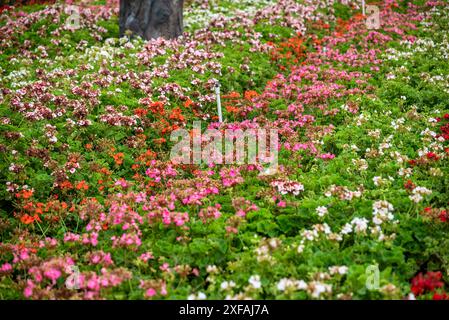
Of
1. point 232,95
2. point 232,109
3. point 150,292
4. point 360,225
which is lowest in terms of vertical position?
point 150,292

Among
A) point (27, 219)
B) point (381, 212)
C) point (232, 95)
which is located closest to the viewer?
point (381, 212)

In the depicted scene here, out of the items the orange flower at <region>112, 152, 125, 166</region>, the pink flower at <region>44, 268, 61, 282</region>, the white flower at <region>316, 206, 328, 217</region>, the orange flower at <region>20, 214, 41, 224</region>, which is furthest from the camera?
the orange flower at <region>112, 152, 125, 166</region>

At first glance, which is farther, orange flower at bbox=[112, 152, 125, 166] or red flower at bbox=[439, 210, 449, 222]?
orange flower at bbox=[112, 152, 125, 166]

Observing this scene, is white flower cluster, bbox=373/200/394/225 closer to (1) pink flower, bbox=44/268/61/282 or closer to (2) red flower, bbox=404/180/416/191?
(2) red flower, bbox=404/180/416/191

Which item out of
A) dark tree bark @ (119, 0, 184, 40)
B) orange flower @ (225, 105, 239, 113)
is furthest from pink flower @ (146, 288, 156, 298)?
dark tree bark @ (119, 0, 184, 40)

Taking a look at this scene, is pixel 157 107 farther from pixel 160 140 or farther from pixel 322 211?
pixel 322 211

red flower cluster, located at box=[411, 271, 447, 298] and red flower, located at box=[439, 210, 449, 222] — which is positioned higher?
red flower, located at box=[439, 210, 449, 222]

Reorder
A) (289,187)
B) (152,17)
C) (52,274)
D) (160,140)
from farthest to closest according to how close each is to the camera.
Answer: (152,17)
(160,140)
(289,187)
(52,274)

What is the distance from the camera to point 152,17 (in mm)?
12797

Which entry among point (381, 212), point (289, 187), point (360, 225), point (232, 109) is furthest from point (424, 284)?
point (232, 109)

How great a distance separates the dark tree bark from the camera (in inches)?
501

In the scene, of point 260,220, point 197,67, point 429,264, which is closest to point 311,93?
point 197,67

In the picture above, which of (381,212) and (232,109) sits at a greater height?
(232,109)
